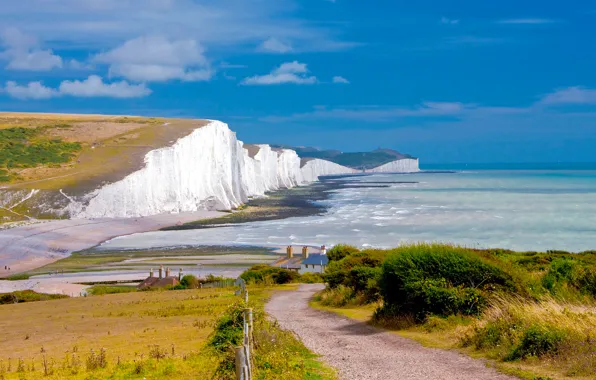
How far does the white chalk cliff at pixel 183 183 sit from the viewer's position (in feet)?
301

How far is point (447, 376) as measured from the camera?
12430 millimetres

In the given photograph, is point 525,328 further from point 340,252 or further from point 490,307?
point 340,252

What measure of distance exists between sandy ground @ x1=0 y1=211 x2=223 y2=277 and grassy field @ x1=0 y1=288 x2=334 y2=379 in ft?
78.9

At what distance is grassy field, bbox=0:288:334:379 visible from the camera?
1388cm

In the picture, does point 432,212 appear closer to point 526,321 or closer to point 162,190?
point 162,190

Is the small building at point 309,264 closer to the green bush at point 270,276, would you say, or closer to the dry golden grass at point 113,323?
the green bush at point 270,276

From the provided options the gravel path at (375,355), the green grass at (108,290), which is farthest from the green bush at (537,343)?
the green grass at (108,290)

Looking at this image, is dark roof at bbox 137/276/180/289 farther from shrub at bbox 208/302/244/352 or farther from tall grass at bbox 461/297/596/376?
tall grass at bbox 461/297/596/376

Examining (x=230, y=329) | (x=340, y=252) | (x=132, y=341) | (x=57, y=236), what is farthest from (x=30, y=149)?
(x=230, y=329)

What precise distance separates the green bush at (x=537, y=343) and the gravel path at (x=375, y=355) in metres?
0.74

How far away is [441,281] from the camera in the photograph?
60.2 ft

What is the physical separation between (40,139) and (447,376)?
118571mm

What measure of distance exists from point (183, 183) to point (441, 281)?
91879 millimetres

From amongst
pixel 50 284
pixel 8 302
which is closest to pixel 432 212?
pixel 50 284
